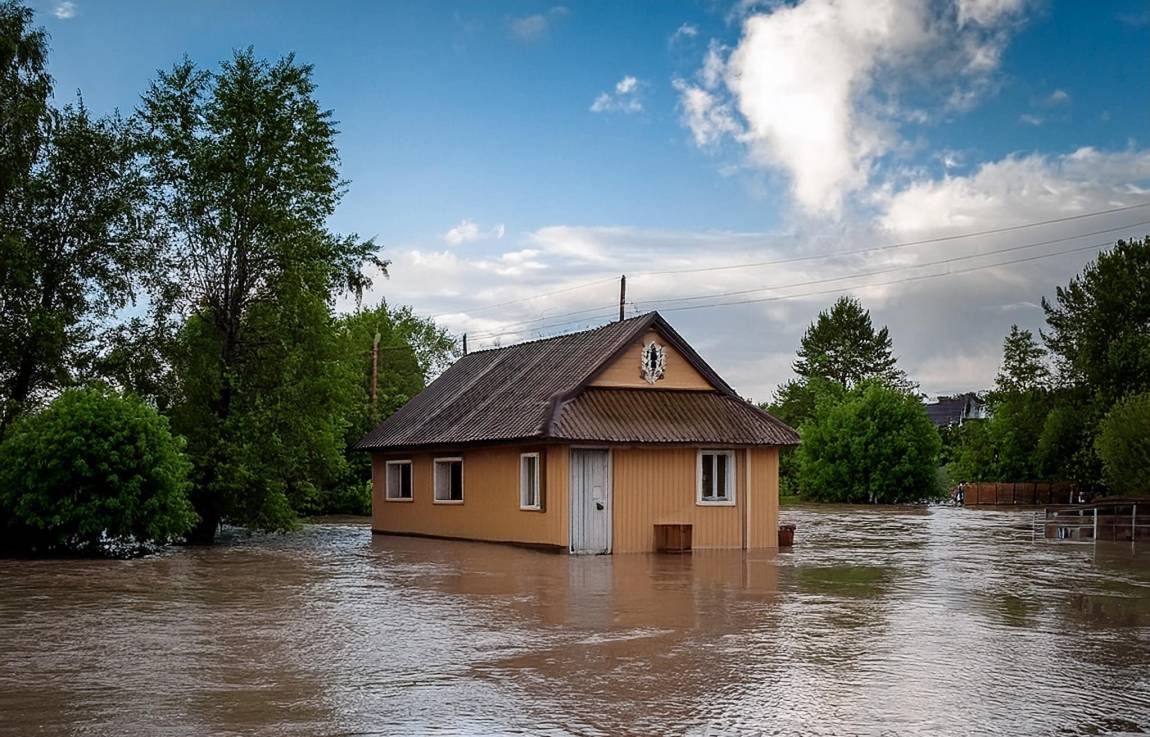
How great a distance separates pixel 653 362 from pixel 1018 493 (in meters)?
37.3

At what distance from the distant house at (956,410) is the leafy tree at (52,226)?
3766 inches

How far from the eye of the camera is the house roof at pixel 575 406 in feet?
84.2

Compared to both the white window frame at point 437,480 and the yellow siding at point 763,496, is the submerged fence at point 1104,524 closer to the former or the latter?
the yellow siding at point 763,496

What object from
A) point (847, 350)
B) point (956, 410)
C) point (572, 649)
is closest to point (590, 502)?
point (572, 649)

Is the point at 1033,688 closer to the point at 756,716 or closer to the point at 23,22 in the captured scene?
the point at 756,716

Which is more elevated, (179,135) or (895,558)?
(179,135)

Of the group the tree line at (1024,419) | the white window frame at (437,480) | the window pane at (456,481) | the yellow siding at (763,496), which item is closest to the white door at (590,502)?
the yellow siding at (763,496)

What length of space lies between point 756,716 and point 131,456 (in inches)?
748

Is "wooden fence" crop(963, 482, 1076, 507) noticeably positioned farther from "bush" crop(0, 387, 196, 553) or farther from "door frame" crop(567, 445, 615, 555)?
"bush" crop(0, 387, 196, 553)

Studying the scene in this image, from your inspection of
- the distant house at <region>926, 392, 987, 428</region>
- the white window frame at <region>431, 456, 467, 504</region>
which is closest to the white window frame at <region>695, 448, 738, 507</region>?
the white window frame at <region>431, 456, 467, 504</region>

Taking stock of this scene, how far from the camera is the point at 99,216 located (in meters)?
29.2

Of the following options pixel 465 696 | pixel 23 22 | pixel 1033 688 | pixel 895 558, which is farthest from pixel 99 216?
pixel 1033 688

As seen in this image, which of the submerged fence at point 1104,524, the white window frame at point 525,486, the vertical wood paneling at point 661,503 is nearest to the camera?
the vertical wood paneling at point 661,503

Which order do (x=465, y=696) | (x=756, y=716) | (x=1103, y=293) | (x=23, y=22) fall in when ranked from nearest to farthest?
(x=756, y=716) < (x=465, y=696) < (x=23, y=22) < (x=1103, y=293)
